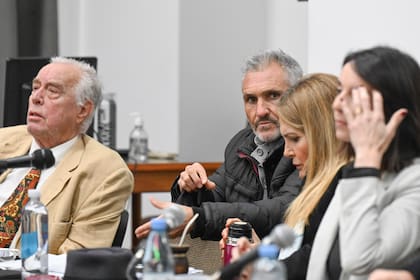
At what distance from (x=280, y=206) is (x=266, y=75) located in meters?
0.53

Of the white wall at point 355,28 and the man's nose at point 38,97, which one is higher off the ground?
the white wall at point 355,28

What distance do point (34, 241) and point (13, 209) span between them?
0.71 m

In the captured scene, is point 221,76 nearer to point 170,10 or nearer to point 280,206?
point 170,10

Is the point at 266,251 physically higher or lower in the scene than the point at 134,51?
lower

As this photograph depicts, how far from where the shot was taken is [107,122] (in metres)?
5.62

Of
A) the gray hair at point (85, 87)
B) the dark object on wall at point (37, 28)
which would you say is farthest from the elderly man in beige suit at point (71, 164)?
the dark object on wall at point (37, 28)

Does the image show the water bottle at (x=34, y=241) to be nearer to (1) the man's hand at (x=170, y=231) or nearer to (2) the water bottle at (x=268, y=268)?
(1) the man's hand at (x=170, y=231)

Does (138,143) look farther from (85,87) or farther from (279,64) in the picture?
(279,64)

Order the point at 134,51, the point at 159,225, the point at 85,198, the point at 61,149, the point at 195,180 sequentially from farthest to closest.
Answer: the point at 134,51 → the point at 61,149 → the point at 85,198 → the point at 195,180 → the point at 159,225

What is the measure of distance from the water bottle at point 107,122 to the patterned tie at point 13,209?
2.00 m

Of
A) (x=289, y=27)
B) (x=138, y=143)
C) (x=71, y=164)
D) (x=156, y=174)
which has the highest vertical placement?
(x=289, y=27)

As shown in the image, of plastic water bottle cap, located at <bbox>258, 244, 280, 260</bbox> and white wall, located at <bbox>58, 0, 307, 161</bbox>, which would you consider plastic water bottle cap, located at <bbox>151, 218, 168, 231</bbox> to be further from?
white wall, located at <bbox>58, 0, 307, 161</bbox>

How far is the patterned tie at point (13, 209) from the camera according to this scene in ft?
10.9

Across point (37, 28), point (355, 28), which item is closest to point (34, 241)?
point (355, 28)
